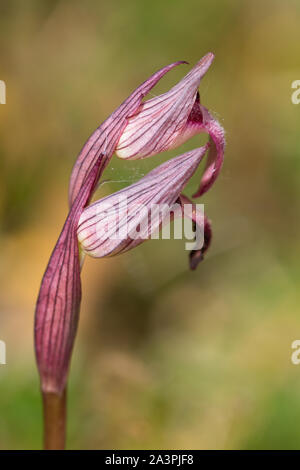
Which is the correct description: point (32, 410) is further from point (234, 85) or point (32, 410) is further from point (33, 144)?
point (234, 85)

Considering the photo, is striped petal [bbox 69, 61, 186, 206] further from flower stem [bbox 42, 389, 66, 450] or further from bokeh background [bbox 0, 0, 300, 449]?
bokeh background [bbox 0, 0, 300, 449]

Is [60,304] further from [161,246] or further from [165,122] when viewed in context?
[161,246]

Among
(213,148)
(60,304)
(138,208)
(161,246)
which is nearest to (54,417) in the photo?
(60,304)

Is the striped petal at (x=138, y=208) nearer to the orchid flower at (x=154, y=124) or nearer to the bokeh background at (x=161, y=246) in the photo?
the orchid flower at (x=154, y=124)

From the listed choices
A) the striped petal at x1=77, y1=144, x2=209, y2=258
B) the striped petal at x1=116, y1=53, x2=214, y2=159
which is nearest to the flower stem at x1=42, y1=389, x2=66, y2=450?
the striped petal at x1=77, y1=144, x2=209, y2=258

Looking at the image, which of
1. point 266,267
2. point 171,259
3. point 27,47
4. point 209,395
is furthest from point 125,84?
point 209,395
